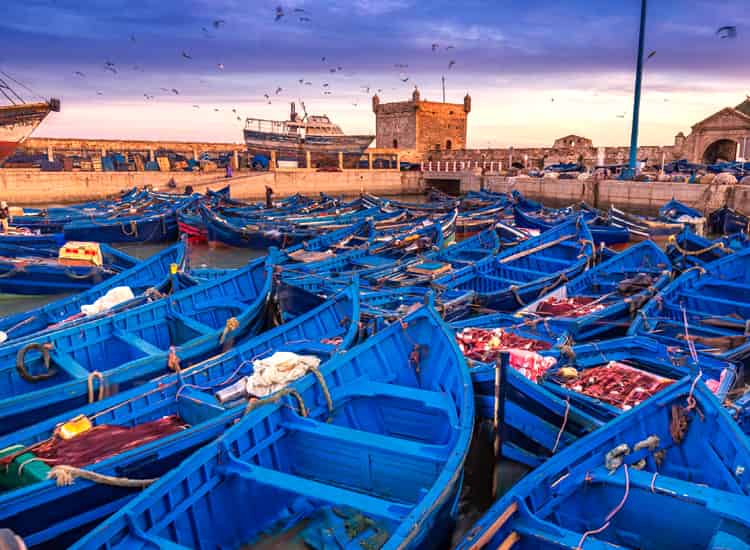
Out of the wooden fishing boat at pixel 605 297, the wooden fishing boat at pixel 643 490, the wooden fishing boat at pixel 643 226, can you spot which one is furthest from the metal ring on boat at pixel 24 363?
the wooden fishing boat at pixel 643 226

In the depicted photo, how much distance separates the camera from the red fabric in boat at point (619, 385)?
6.53 m

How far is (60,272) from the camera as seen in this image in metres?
14.5

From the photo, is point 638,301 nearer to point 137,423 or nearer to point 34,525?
point 137,423

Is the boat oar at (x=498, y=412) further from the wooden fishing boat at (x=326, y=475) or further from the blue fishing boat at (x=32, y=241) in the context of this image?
the blue fishing boat at (x=32, y=241)

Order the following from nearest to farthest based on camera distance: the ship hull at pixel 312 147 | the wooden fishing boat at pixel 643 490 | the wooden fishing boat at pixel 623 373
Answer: the wooden fishing boat at pixel 643 490 → the wooden fishing boat at pixel 623 373 → the ship hull at pixel 312 147

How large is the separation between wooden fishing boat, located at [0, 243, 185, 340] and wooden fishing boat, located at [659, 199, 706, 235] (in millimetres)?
19751

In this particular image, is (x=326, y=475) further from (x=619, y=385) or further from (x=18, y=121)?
(x=18, y=121)

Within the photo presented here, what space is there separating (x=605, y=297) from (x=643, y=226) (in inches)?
494

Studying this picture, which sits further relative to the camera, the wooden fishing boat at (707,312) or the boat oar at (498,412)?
the wooden fishing boat at (707,312)

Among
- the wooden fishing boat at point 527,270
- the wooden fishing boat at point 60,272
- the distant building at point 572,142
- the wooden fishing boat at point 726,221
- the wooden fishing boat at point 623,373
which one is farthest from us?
the distant building at point 572,142

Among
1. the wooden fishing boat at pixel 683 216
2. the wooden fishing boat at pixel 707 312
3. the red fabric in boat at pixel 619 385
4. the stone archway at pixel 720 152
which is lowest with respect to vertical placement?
the red fabric in boat at pixel 619 385

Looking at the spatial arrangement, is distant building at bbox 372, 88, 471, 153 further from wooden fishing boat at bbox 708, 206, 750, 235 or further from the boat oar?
the boat oar

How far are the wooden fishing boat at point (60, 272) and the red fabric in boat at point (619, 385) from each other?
1178 centimetres

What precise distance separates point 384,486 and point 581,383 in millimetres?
3291
